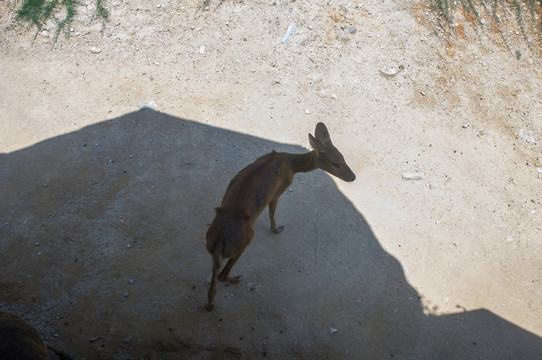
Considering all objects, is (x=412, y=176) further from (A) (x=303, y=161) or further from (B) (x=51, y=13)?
(B) (x=51, y=13)

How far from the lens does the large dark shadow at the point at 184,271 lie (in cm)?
495

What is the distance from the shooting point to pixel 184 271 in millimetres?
5484

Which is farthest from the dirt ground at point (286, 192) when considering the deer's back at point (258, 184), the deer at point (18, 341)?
the deer's back at point (258, 184)

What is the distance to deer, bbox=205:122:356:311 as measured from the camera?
174 inches

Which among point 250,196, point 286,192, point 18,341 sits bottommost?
point 286,192

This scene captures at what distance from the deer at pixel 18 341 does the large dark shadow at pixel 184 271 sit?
99 cm

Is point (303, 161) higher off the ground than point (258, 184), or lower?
lower

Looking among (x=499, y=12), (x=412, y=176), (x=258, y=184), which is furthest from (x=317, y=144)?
(x=499, y=12)

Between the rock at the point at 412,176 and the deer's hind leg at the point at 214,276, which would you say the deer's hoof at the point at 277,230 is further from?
the rock at the point at 412,176

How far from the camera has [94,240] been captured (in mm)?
5695

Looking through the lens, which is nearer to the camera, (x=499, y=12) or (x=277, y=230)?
(x=277, y=230)

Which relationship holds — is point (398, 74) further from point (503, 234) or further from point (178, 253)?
point (178, 253)

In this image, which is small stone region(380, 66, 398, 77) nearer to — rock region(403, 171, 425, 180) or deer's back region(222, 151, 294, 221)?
rock region(403, 171, 425, 180)

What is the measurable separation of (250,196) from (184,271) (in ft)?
5.45
